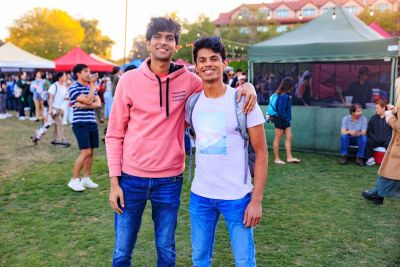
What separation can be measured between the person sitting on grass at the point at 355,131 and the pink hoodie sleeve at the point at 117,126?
6.44 meters

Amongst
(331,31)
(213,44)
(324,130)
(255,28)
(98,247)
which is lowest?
(98,247)

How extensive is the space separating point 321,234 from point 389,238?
0.70 m

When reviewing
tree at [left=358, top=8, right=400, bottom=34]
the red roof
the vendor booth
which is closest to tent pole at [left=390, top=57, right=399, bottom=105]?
the vendor booth

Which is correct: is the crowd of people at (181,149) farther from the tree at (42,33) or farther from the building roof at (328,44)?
the tree at (42,33)

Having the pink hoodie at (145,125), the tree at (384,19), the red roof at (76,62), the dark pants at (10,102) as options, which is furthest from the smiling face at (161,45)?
the tree at (384,19)

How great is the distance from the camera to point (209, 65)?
2.30 metres

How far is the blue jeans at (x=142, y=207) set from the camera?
2.46 metres

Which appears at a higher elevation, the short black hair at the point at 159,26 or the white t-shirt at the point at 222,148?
the short black hair at the point at 159,26

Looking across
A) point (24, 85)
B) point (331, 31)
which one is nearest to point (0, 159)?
point (331, 31)

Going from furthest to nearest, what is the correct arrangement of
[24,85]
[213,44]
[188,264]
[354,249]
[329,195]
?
[24,85] → [329,195] → [354,249] → [188,264] → [213,44]

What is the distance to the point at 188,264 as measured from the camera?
141 inches

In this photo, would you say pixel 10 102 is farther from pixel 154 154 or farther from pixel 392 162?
pixel 154 154

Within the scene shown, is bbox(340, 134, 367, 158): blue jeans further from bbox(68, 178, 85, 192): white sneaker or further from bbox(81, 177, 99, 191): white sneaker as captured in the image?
bbox(68, 178, 85, 192): white sneaker

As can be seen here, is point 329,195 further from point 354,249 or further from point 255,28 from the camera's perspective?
point 255,28
